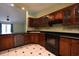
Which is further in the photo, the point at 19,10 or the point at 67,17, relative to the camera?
the point at 67,17

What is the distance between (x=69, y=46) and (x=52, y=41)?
0.47 meters

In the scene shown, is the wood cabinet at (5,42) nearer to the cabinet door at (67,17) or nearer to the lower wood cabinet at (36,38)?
the lower wood cabinet at (36,38)

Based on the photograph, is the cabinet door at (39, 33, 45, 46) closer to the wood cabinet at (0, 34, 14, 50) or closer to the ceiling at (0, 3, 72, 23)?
the ceiling at (0, 3, 72, 23)

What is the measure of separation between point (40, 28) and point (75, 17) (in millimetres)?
1015

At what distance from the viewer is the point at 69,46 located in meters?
2.40

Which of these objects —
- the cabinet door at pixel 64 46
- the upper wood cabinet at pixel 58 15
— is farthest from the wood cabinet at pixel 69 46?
the upper wood cabinet at pixel 58 15

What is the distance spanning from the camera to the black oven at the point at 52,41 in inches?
99.9

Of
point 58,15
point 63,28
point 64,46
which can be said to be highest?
point 58,15

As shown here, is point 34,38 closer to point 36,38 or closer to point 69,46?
point 36,38

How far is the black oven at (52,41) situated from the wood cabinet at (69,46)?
135 millimetres

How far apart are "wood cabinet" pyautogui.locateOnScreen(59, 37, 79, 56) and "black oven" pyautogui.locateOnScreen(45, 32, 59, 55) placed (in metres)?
0.14

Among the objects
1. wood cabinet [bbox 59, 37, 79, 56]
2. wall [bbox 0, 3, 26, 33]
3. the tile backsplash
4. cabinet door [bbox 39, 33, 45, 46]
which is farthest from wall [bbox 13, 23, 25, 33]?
wood cabinet [bbox 59, 37, 79, 56]

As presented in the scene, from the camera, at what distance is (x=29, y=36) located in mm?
2717

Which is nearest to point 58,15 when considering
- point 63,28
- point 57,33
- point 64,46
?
point 63,28
